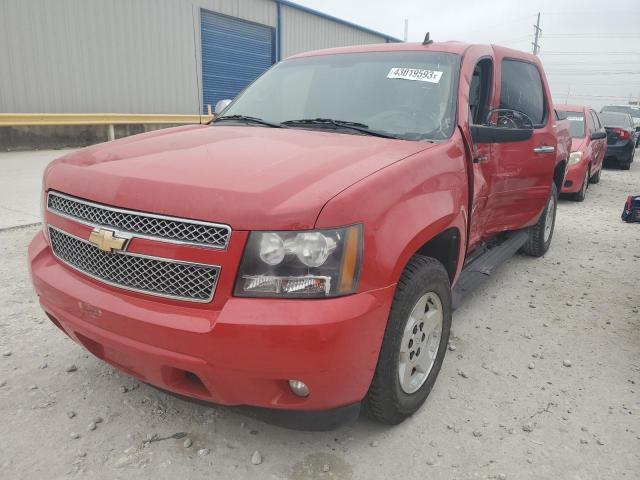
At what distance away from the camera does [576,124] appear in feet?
29.9

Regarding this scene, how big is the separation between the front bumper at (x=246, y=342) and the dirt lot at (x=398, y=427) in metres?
0.38

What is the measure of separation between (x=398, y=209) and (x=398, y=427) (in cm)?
109

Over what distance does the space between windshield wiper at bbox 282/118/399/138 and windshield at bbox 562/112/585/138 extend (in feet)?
23.8

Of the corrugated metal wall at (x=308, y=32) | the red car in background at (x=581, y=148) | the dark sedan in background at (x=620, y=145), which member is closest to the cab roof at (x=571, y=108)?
the red car in background at (x=581, y=148)

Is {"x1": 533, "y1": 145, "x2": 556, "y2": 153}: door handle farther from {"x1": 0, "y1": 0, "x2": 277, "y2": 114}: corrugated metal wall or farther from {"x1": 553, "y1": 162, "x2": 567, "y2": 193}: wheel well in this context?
{"x1": 0, "y1": 0, "x2": 277, "y2": 114}: corrugated metal wall

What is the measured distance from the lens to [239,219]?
5.91 ft

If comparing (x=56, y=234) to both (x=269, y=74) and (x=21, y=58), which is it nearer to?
(x=269, y=74)

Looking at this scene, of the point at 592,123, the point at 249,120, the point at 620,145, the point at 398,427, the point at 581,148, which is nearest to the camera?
the point at 398,427

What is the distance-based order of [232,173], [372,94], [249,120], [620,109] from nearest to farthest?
[232,173] < [372,94] < [249,120] < [620,109]

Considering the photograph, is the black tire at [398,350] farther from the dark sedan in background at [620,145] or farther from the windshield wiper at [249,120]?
the dark sedan in background at [620,145]

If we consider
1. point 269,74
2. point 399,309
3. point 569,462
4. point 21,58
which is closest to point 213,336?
point 399,309

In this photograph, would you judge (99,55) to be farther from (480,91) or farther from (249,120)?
(480,91)

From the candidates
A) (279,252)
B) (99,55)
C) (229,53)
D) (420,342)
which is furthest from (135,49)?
(279,252)

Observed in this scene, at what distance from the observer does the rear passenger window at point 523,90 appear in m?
3.73
